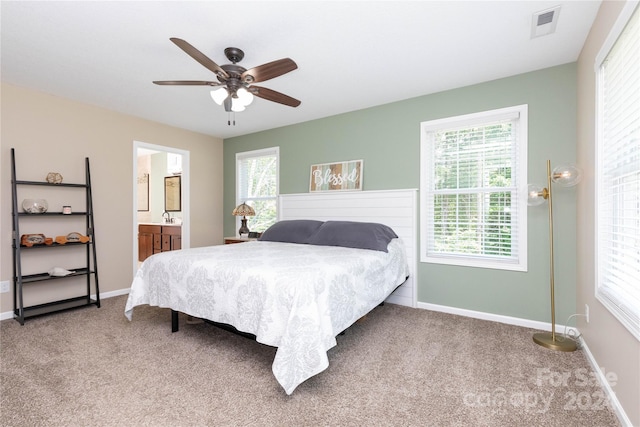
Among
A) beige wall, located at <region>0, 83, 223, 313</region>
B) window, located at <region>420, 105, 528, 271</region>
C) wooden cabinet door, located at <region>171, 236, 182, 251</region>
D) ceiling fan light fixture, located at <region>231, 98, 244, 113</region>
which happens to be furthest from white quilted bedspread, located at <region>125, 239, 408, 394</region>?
wooden cabinet door, located at <region>171, 236, 182, 251</region>

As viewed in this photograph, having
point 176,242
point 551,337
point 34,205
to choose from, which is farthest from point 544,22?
point 176,242

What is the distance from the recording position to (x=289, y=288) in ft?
5.76

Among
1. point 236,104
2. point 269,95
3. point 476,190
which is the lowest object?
point 476,190

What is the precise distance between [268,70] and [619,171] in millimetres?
2193

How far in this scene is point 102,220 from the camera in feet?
12.4

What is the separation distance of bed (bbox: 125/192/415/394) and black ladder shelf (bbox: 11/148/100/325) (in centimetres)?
120

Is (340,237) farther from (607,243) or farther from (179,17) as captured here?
(179,17)

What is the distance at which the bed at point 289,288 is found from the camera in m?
1.68

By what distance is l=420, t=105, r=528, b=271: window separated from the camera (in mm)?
2922

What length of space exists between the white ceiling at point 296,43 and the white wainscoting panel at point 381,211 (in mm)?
1142

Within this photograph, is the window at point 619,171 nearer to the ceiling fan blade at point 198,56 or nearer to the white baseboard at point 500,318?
the white baseboard at point 500,318

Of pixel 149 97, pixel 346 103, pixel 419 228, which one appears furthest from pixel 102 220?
pixel 419 228
